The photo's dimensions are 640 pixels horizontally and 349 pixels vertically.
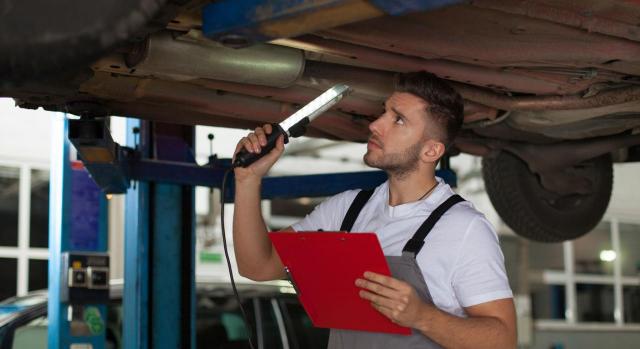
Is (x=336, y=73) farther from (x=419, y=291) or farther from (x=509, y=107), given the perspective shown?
(x=419, y=291)

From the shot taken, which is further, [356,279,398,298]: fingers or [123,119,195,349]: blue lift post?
[123,119,195,349]: blue lift post

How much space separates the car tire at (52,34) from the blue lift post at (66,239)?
232 cm

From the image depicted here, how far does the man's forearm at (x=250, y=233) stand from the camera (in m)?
2.25

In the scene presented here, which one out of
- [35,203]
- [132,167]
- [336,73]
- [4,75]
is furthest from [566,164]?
[35,203]

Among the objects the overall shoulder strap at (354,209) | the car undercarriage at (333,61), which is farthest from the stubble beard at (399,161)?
the car undercarriage at (333,61)

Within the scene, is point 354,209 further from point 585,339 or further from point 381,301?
point 585,339

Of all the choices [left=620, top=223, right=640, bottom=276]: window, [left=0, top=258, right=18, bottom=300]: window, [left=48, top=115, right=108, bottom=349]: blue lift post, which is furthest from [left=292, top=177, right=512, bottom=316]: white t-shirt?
[left=620, top=223, right=640, bottom=276]: window

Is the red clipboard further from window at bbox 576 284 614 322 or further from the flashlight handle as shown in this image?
window at bbox 576 284 614 322

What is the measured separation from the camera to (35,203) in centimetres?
983

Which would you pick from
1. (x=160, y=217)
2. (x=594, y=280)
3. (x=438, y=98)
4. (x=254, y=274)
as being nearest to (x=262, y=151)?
(x=254, y=274)

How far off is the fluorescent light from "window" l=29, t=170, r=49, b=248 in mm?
8115

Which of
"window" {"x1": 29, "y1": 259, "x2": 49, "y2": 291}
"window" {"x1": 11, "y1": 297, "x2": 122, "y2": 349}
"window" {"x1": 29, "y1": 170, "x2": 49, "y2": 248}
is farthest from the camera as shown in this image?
"window" {"x1": 29, "y1": 170, "x2": 49, "y2": 248}

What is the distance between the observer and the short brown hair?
7.64ft

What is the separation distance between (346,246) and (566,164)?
2.08 metres
